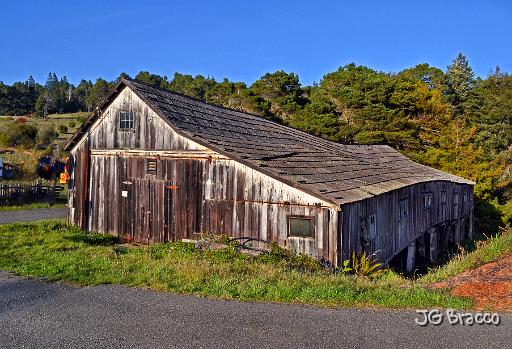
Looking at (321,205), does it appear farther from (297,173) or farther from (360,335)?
(360,335)

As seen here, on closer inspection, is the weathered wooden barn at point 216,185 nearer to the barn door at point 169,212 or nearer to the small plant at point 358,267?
the barn door at point 169,212

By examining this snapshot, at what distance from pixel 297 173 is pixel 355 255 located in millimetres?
3421

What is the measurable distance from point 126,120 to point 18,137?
144ft

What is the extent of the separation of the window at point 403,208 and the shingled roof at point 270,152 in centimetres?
86

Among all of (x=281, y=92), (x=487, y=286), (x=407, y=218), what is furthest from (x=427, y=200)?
(x=281, y=92)

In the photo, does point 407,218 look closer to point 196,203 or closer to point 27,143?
point 196,203

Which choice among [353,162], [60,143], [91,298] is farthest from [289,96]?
[91,298]

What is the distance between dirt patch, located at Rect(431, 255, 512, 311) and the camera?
9336 millimetres

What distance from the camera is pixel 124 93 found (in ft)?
62.8

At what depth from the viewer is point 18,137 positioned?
56.1m

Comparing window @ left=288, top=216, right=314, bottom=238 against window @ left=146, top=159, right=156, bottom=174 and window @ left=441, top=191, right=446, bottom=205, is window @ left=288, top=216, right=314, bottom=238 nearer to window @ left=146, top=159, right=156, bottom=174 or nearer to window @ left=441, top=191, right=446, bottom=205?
window @ left=146, top=159, right=156, bottom=174

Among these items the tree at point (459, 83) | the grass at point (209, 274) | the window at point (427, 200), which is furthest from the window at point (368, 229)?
the tree at point (459, 83)

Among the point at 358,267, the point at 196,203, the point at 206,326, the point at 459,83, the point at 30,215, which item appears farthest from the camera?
the point at 459,83

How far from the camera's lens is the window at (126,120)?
19.0 metres
